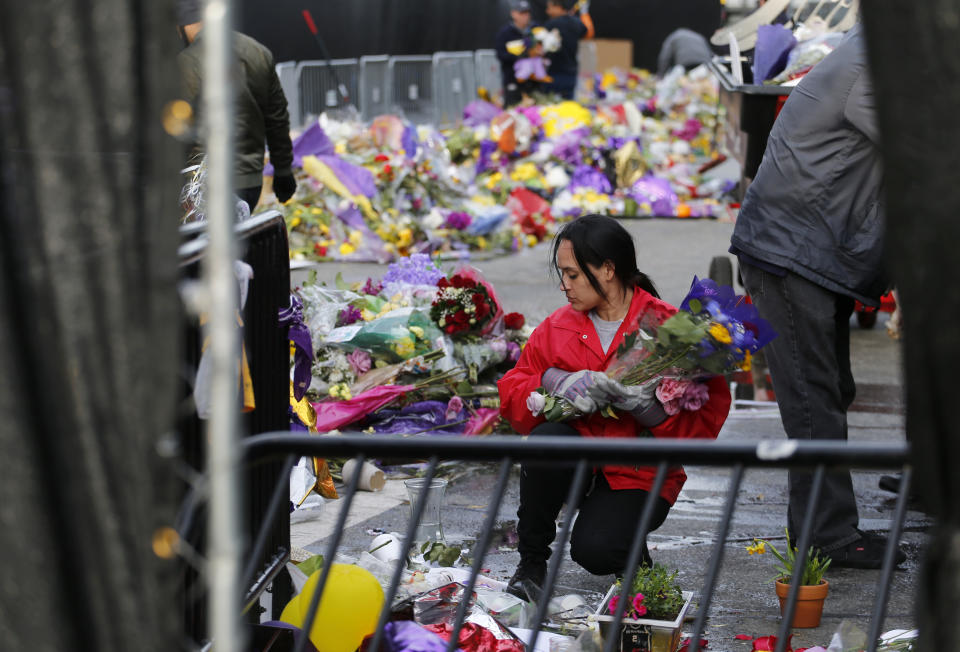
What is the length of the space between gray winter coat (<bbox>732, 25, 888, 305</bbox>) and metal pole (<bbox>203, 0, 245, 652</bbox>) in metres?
3.20

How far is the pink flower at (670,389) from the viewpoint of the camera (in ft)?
12.4

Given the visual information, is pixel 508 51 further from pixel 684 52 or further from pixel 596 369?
pixel 596 369

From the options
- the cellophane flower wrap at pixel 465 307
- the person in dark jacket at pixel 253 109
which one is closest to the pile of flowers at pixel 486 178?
the person in dark jacket at pixel 253 109

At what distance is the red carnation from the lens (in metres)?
6.39

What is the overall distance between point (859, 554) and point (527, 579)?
122cm

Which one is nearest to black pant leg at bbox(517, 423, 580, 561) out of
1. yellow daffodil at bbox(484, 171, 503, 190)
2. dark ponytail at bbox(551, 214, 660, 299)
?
dark ponytail at bbox(551, 214, 660, 299)

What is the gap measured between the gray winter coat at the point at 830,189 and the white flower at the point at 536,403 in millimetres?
981

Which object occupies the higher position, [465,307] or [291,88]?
[291,88]

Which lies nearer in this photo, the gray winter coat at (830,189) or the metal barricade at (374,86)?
the gray winter coat at (830,189)

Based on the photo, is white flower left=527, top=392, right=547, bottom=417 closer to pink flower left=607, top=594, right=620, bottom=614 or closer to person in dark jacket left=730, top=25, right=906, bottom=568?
pink flower left=607, top=594, right=620, bottom=614

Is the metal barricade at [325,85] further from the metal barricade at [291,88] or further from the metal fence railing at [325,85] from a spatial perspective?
the metal barricade at [291,88]

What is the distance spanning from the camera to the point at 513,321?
6.40m

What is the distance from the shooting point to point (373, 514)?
5023 mm

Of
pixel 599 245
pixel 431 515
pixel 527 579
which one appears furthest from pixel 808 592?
pixel 431 515
